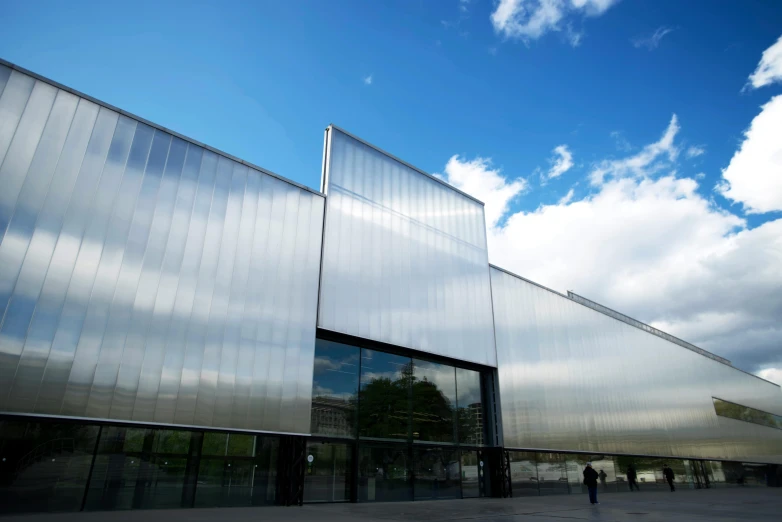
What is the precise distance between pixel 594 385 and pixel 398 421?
1501 centimetres

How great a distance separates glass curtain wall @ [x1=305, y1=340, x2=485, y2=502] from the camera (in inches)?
672

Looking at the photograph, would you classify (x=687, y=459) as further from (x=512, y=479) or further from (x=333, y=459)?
(x=333, y=459)

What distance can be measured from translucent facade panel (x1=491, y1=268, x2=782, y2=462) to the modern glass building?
0.18m

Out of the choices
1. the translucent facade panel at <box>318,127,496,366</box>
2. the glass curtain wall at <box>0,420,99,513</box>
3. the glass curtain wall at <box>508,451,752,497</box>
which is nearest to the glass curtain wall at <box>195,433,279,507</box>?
the glass curtain wall at <box>0,420,99,513</box>

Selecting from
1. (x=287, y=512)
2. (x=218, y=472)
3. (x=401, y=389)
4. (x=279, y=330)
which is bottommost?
(x=287, y=512)

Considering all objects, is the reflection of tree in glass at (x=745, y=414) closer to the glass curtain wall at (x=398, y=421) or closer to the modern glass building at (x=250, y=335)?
the modern glass building at (x=250, y=335)

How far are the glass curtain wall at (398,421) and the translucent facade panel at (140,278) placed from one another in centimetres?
178

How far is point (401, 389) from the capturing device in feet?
64.4

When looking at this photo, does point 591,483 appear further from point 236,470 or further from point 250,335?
point 250,335

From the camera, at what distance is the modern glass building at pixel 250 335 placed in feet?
38.4

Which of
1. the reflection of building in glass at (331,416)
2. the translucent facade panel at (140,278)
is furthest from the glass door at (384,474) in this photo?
the translucent facade panel at (140,278)

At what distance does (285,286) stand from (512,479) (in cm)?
1488

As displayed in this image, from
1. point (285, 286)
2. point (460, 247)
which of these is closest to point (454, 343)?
point (460, 247)

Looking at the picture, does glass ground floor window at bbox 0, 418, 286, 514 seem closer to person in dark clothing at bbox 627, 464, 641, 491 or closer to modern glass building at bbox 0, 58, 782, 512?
modern glass building at bbox 0, 58, 782, 512
